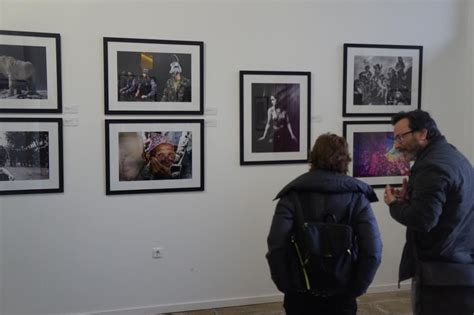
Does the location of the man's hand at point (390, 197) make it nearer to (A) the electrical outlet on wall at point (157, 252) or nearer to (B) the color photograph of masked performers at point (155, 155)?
(B) the color photograph of masked performers at point (155, 155)

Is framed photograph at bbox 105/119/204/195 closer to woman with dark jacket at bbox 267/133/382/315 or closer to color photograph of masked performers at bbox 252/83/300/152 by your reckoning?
color photograph of masked performers at bbox 252/83/300/152

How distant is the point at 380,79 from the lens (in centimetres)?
407

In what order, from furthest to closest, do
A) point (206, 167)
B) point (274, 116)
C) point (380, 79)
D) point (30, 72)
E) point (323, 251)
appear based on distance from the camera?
point (380, 79)
point (274, 116)
point (206, 167)
point (30, 72)
point (323, 251)

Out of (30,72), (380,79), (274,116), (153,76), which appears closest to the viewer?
(30,72)

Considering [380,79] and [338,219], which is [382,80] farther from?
[338,219]

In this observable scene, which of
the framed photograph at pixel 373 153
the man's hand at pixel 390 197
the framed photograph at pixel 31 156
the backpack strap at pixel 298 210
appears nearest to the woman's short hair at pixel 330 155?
the backpack strap at pixel 298 210

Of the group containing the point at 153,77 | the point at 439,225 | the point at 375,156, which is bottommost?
the point at 439,225

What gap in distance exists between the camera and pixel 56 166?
3408mm

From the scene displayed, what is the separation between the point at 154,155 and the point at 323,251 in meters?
1.98

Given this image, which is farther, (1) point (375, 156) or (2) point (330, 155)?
(1) point (375, 156)

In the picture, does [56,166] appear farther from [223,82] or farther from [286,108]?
[286,108]

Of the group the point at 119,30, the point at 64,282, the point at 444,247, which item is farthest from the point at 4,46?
the point at 444,247

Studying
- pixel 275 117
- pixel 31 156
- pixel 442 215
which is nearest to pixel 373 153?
pixel 275 117

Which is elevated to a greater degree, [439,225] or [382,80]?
[382,80]
